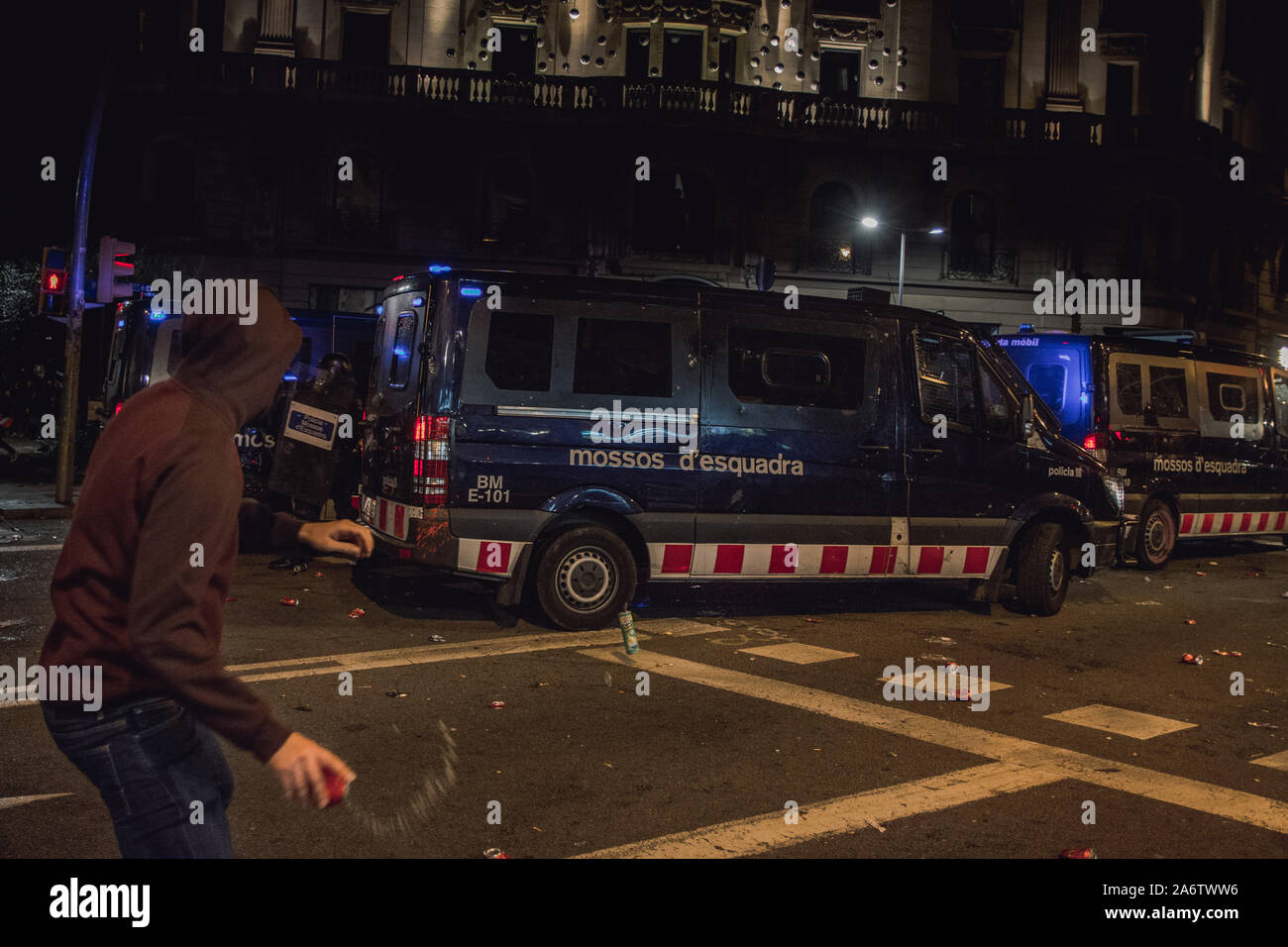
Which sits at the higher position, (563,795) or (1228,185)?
(1228,185)

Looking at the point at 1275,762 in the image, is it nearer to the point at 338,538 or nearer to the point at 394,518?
the point at 338,538

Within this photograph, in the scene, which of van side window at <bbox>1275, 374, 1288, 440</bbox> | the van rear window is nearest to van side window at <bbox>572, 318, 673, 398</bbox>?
the van rear window

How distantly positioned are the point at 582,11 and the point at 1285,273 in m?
25.2

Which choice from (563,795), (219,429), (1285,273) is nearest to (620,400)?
(563,795)

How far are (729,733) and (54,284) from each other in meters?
12.5

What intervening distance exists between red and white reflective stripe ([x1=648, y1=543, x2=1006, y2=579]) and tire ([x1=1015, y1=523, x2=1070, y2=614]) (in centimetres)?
34

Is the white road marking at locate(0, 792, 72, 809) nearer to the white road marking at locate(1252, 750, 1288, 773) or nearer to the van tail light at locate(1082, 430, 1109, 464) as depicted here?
the white road marking at locate(1252, 750, 1288, 773)

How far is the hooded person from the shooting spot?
85.4 inches

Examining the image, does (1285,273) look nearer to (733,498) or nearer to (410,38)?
(410,38)

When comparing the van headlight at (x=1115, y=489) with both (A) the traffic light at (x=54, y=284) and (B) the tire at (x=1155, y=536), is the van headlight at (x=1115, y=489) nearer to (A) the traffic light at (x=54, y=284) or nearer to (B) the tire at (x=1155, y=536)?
(B) the tire at (x=1155, y=536)

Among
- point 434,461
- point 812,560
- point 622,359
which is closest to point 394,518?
point 434,461

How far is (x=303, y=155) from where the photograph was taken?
28.6 meters

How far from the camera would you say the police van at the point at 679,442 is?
8.00m

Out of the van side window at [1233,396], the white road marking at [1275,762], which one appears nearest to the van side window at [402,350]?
the white road marking at [1275,762]
